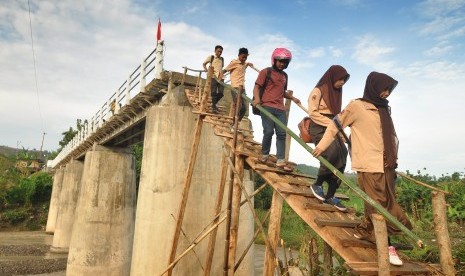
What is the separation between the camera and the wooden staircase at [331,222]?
2.95m

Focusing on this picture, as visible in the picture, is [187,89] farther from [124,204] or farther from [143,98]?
[124,204]

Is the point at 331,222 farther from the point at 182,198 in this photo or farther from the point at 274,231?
the point at 182,198

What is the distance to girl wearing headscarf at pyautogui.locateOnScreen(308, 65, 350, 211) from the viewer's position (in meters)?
4.10

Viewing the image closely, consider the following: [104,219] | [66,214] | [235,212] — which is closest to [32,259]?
[66,214]

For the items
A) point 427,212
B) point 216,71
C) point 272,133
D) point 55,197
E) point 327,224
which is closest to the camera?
point 327,224

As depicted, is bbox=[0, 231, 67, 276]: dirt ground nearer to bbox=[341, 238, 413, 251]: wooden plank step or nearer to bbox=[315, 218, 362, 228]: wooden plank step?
bbox=[315, 218, 362, 228]: wooden plank step

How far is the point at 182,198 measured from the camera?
275 inches

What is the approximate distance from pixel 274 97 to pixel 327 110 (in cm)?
126

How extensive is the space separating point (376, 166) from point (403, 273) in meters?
0.93

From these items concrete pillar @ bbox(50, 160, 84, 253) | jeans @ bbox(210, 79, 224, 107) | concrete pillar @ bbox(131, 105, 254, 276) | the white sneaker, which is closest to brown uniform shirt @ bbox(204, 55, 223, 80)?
jeans @ bbox(210, 79, 224, 107)

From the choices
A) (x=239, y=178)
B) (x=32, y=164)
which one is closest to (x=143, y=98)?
(x=239, y=178)

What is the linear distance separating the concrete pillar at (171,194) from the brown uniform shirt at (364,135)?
5450 mm

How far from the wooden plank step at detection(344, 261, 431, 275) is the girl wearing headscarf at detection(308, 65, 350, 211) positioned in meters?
1.14

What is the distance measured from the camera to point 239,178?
540 centimetres
